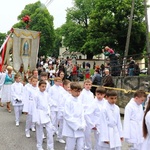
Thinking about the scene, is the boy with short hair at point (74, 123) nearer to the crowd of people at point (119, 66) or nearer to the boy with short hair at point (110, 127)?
the boy with short hair at point (110, 127)

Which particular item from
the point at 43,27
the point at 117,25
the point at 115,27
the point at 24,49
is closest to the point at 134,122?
the point at 24,49

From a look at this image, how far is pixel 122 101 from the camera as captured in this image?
13.2 metres

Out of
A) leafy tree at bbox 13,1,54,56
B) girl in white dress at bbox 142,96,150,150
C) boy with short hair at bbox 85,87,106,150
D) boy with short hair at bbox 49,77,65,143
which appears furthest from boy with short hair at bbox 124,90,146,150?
leafy tree at bbox 13,1,54,56

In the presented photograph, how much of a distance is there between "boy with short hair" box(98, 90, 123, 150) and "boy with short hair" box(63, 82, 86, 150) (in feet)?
1.41

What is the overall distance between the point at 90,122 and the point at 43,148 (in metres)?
1.39

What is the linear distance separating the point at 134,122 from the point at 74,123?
3.76 feet

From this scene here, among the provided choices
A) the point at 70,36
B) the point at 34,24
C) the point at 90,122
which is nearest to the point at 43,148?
the point at 90,122

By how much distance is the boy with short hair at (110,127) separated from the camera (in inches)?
208

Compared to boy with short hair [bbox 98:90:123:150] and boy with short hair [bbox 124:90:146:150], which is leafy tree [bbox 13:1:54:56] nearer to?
boy with short hair [bbox 124:90:146:150]

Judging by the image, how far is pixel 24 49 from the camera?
15.6 m

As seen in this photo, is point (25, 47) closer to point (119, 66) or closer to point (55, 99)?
point (119, 66)

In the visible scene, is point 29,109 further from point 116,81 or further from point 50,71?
point 50,71

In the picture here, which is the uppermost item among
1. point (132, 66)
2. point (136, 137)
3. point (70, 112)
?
point (132, 66)

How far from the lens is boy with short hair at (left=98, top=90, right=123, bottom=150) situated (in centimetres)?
528
